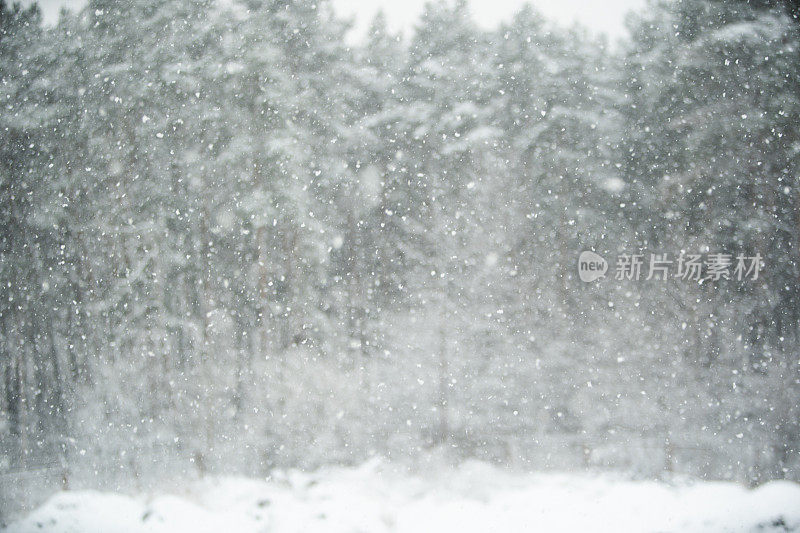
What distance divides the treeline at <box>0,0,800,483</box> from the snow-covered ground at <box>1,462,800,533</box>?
0.10m

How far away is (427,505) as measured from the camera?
157cm

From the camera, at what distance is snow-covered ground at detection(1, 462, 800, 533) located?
4.91 ft

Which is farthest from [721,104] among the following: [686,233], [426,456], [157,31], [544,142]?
[157,31]

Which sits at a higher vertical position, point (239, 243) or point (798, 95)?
point (798, 95)

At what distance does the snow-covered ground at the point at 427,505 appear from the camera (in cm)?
150

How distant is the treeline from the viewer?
61.1 inches

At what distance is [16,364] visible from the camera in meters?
1.57

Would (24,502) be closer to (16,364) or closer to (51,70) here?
(16,364)

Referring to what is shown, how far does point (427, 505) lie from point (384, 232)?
1.11 m

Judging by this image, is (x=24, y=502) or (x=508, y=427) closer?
(x=24, y=502)

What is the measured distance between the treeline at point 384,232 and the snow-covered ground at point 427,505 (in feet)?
0.32

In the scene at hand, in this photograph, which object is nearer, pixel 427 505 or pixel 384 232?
pixel 427 505

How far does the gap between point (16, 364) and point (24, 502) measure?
536mm

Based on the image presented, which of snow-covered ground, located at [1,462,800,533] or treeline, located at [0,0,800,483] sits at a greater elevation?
treeline, located at [0,0,800,483]
